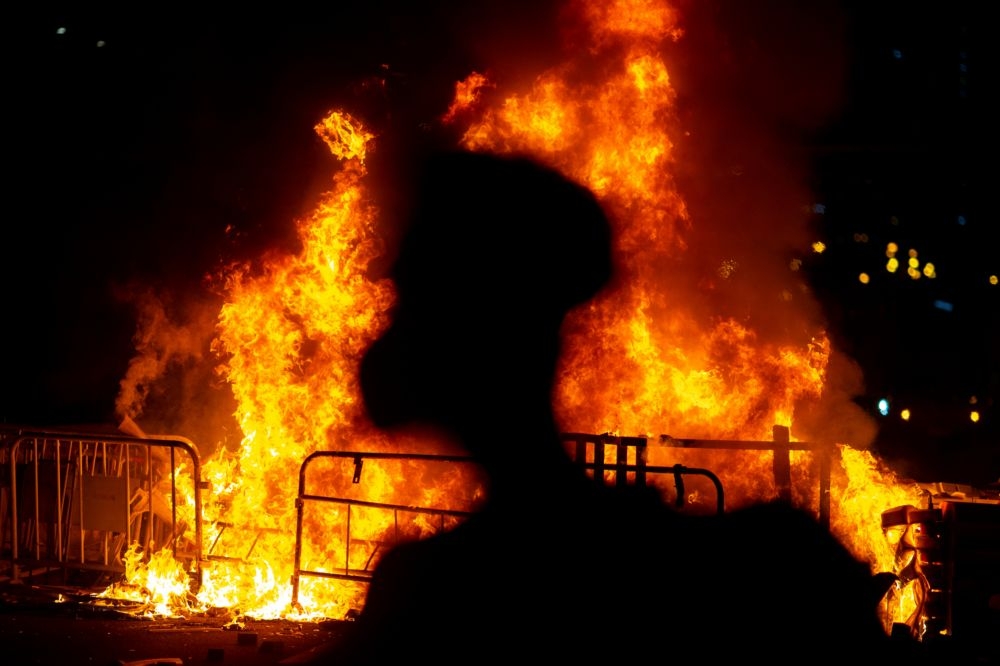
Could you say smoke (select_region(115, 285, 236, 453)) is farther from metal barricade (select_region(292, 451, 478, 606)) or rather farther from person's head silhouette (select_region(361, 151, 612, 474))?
metal barricade (select_region(292, 451, 478, 606))

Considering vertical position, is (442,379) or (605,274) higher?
(605,274)

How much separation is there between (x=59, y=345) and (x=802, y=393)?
38.3ft

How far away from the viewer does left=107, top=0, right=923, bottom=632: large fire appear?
977cm

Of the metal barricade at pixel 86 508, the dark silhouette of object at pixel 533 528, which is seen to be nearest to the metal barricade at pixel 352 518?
the dark silhouette of object at pixel 533 528

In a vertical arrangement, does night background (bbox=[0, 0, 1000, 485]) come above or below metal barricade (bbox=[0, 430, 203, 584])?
above

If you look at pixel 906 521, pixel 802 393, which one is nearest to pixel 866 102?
pixel 802 393

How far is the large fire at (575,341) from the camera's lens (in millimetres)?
9773

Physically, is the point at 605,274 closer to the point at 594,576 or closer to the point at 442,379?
the point at 442,379

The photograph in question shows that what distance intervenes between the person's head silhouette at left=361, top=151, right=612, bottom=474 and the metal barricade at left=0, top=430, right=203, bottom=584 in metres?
2.68

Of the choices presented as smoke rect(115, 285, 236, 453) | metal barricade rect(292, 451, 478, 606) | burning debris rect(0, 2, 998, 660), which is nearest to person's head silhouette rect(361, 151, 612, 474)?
burning debris rect(0, 2, 998, 660)

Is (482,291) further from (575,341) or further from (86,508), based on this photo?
(86,508)

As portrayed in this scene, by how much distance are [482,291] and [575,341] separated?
1.85 meters

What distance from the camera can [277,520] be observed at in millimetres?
9523

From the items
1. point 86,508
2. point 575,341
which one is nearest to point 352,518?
point 86,508
